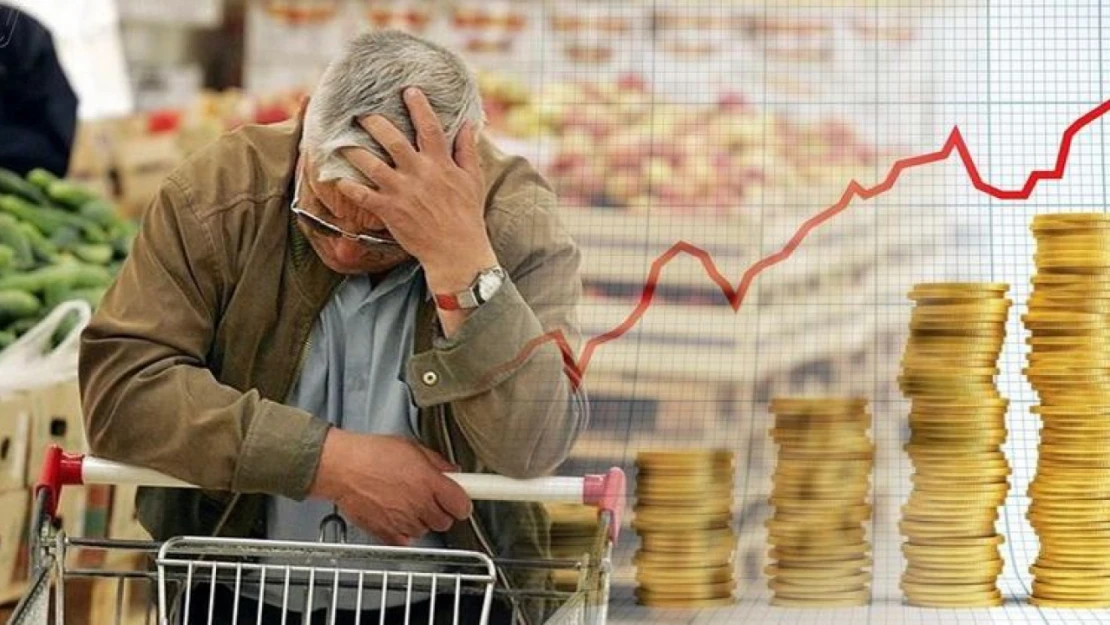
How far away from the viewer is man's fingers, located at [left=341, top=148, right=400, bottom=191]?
2.29 m

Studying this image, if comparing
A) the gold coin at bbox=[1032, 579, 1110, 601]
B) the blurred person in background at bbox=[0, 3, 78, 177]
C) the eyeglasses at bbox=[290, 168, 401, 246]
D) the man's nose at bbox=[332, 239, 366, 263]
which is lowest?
the gold coin at bbox=[1032, 579, 1110, 601]

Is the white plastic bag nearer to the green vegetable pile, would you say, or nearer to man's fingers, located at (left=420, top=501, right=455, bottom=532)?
the green vegetable pile

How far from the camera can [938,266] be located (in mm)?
2416

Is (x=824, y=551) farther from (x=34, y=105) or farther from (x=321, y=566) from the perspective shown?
(x=34, y=105)

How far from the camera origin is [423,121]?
2312mm

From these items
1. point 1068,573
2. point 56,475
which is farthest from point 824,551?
point 56,475

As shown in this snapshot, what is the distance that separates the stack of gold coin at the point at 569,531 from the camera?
2.60 metres

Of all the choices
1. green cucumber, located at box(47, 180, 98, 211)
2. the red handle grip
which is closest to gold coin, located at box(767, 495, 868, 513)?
the red handle grip

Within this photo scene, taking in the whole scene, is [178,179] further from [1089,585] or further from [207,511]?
[1089,585]

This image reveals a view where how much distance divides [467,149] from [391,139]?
0.10m

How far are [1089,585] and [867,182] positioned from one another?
560 millimetres

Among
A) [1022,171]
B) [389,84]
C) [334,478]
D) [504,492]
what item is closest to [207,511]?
[334,478]

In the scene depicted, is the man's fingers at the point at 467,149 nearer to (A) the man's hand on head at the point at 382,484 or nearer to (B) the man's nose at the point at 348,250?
(B) the man's nose at the point at 348,250

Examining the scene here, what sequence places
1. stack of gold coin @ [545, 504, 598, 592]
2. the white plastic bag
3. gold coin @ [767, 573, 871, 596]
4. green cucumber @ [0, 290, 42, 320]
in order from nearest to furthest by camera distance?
gold coin @ [767, 573, 871, 596] → stack of gold coin @ [545, 504, 598, 592] → the white plastic bag → green cucumber @ [0, 290, 42, 320]
